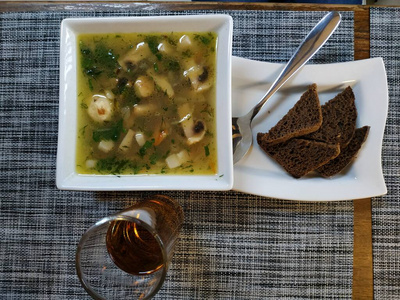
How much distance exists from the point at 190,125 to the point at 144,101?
0.17 meters

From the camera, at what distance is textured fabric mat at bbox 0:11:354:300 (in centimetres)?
155

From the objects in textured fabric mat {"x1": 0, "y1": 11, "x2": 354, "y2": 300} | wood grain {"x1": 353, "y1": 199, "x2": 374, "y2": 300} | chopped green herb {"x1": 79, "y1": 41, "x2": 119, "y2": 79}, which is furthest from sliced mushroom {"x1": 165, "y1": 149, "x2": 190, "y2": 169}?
wood grain {"x1": 353, "y1": 199, "x2": 374, "y2": 300}

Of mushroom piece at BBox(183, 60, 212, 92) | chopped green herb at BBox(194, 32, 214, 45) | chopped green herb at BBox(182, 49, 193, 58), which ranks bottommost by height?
mushroom piece at BBox(183, 60, 212, 92)

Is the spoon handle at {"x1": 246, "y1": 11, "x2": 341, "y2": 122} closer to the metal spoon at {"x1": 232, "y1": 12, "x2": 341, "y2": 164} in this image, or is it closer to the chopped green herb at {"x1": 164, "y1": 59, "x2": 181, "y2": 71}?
the metal spoon at {"x1": 232, "y1": 12, "x2": 341, "y2": 164}

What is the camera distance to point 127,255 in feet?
4.43

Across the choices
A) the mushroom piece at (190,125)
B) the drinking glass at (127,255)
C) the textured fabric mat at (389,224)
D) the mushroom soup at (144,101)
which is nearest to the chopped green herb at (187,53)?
the mushroom soup at (144,101)

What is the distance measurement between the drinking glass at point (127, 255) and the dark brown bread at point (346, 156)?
0.59 metres

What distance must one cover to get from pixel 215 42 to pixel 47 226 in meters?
0.92

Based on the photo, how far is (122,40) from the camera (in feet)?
4.47

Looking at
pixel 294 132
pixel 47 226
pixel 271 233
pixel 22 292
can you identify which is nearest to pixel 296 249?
pixel 271 233

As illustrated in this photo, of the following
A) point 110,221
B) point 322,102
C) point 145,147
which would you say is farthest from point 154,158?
point 322,102

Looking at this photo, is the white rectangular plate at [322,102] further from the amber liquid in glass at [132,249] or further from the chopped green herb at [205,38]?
the amber liquid in glass at [132,249]

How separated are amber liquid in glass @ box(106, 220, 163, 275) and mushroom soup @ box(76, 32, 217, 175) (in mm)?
190

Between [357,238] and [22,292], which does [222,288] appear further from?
[22,292]
